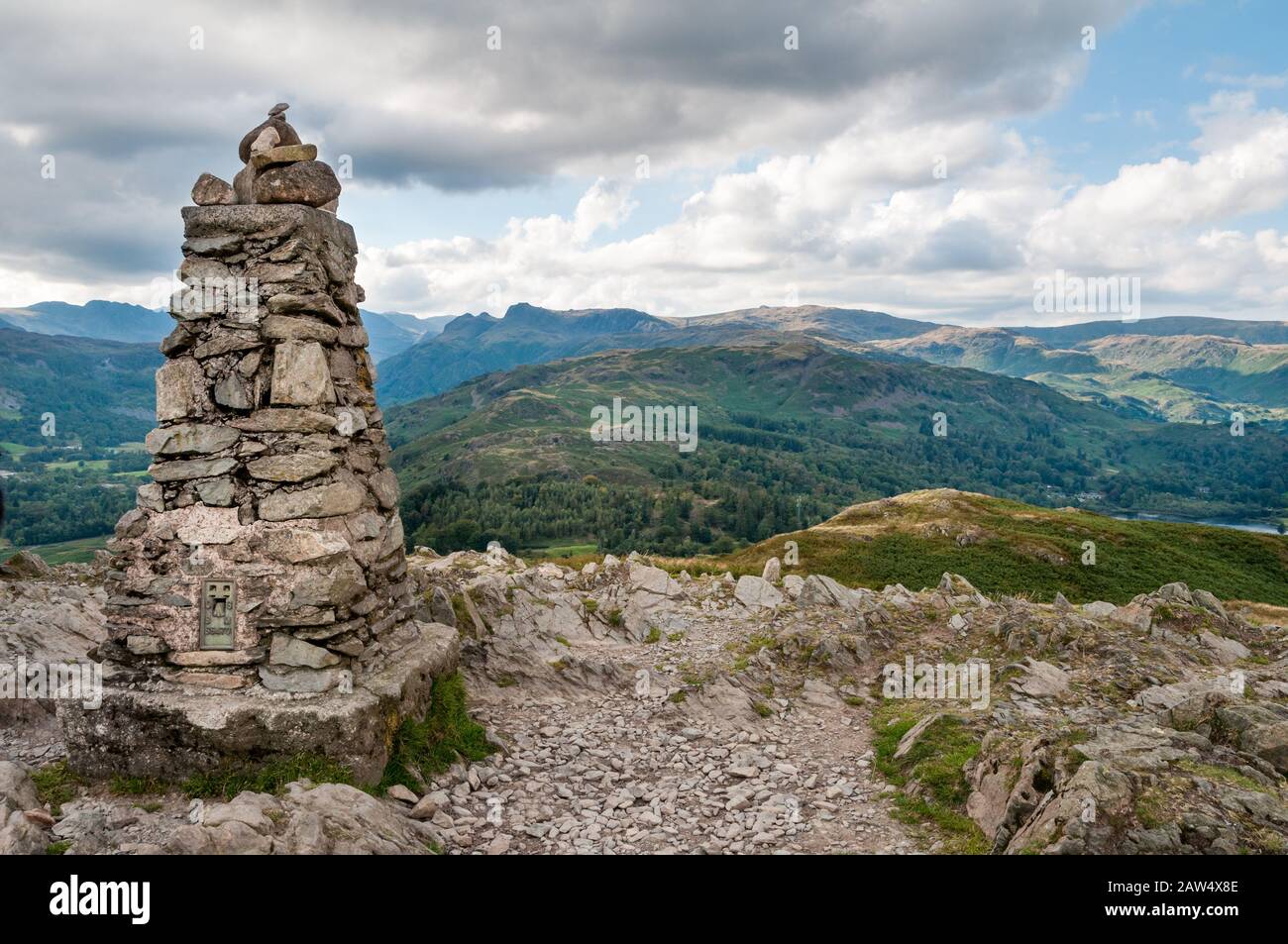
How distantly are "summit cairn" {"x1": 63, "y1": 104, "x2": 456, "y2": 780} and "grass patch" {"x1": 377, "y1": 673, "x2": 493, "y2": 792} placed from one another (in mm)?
430

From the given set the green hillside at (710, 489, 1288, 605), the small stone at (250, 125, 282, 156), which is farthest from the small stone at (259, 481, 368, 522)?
the green hillside at (710, 489, 1288, 605)

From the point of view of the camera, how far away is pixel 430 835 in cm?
972

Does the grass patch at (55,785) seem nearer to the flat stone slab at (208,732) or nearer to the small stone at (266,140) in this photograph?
the flat stone slab at (208,732)

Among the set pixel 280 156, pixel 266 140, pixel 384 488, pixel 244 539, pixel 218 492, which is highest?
pixel 266 140

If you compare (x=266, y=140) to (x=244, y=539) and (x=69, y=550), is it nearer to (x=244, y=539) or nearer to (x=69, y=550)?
(x=244, y=539)

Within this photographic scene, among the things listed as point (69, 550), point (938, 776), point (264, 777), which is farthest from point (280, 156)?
point (69, 550)

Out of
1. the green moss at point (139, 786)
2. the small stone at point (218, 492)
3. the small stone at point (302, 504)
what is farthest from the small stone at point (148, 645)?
the small stone at point (302, 504)

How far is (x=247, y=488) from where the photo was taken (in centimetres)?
1066

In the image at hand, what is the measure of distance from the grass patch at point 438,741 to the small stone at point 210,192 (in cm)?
890

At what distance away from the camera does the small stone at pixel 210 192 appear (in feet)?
36.6

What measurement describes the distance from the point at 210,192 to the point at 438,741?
972 centimetres

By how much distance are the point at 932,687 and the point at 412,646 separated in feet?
42.3

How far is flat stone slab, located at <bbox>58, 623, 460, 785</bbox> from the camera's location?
9.95 meters
